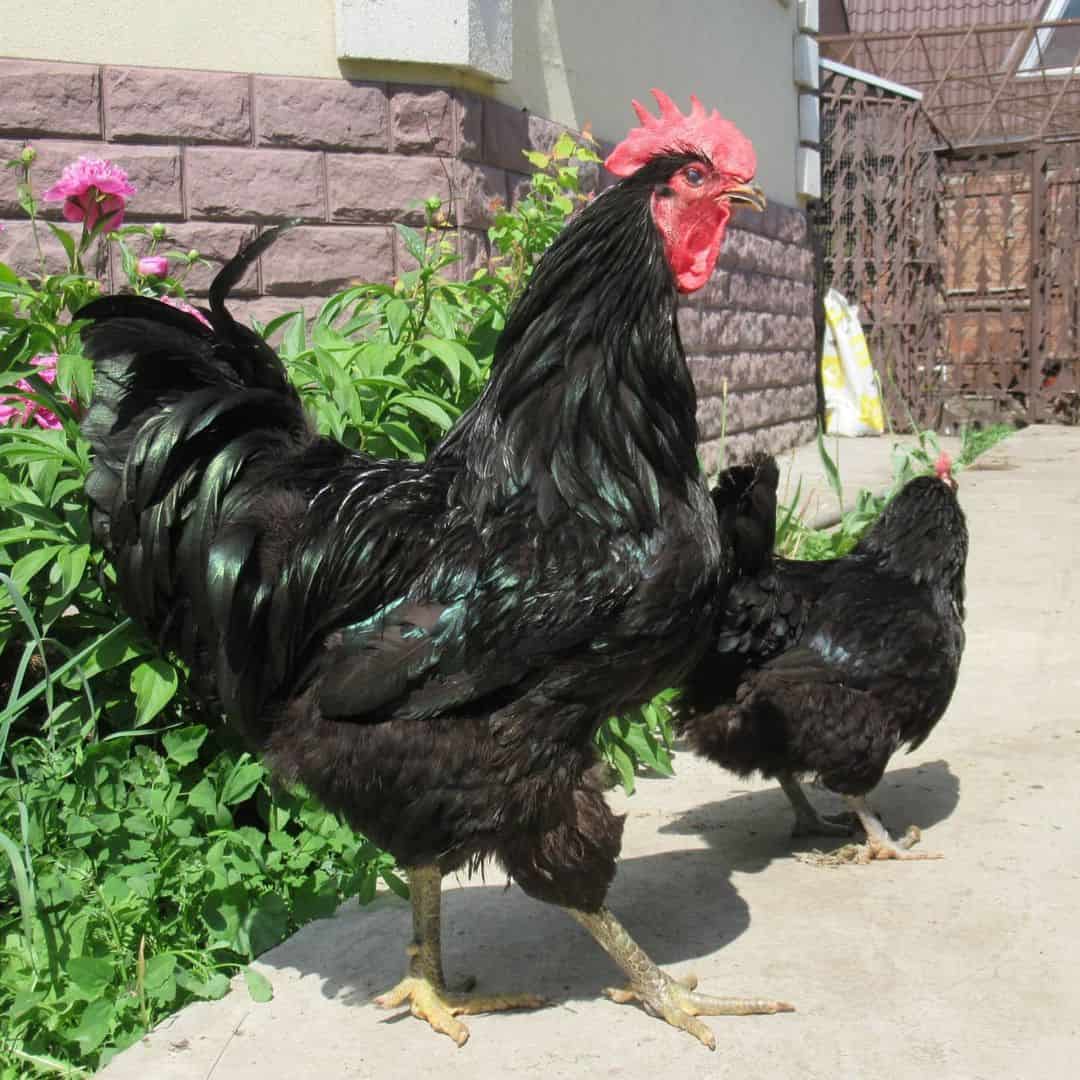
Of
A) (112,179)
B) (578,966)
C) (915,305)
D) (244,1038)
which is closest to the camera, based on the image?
(244,1038)

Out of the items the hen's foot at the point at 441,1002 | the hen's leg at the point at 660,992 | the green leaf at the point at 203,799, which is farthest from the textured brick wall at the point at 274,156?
the hen's leg at the point at 660,992

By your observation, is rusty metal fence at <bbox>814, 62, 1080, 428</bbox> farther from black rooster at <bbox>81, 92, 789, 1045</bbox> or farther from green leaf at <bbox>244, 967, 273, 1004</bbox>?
green leaf at <bbox>244, 967, 273, 1004</bbox>

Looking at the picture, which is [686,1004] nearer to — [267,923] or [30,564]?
[267,923]

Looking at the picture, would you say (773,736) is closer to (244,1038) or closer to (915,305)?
(244,1038)

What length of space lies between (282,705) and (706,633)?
103 centimetres

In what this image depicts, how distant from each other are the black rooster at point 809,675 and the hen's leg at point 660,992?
1073 mm

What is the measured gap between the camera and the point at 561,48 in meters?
7.76

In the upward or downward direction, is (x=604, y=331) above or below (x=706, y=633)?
above

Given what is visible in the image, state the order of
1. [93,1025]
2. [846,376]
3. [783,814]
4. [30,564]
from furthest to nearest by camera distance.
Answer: [846,376] → [783,814] → [30,564] → [93,1025]

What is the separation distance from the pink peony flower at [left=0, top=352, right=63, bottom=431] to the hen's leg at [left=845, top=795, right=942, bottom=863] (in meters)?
2.78

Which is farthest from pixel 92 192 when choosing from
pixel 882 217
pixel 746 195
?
pixel 882 217

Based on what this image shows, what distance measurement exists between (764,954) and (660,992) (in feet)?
1.42

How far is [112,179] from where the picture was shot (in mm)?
3926

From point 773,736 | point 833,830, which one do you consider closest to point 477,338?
point 773,736
